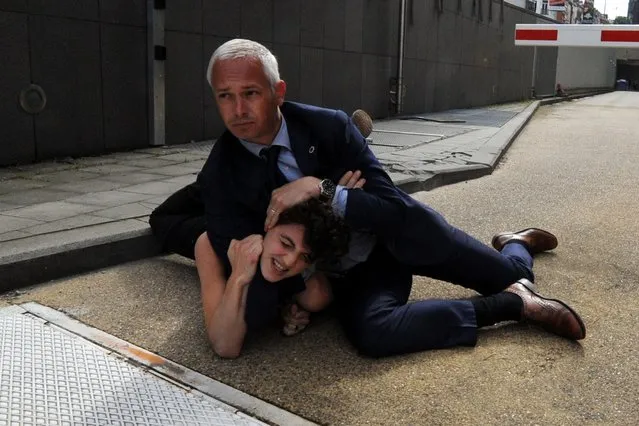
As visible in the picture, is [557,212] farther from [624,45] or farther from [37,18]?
[624,45]

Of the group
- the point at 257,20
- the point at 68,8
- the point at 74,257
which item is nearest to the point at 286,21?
the point at 257,20

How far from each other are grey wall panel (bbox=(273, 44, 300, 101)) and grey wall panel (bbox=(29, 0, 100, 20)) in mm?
3378

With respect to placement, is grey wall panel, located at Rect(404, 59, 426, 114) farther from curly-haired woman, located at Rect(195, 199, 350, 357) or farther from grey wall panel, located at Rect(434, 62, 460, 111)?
curly-haired woman, located at Rect(195, 199, 350, 357)

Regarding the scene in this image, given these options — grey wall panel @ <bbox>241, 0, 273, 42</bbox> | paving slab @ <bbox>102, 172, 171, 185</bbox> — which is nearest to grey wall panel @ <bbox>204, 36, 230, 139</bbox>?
grey wall panel @ <bbox>241, 0, 273, 42</bbox>

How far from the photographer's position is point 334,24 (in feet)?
36.9

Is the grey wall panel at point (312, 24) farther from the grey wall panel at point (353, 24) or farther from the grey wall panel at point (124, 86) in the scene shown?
the grey wall panel at point (124, 86)

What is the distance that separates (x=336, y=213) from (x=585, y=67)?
34.7m

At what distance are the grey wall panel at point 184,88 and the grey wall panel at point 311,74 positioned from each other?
253 centimetres

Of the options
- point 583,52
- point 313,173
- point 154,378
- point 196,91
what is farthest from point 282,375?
point 583,52

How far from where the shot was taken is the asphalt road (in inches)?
84.9

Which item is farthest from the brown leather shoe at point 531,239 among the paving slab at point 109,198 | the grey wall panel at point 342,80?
the grey wall panel at point 342,80

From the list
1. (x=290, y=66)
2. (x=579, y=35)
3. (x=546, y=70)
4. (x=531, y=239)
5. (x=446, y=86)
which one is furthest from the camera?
(x=546, y=70)

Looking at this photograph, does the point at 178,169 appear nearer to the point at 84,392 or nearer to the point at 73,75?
the point at 73,75

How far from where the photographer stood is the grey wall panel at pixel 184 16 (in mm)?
7673
